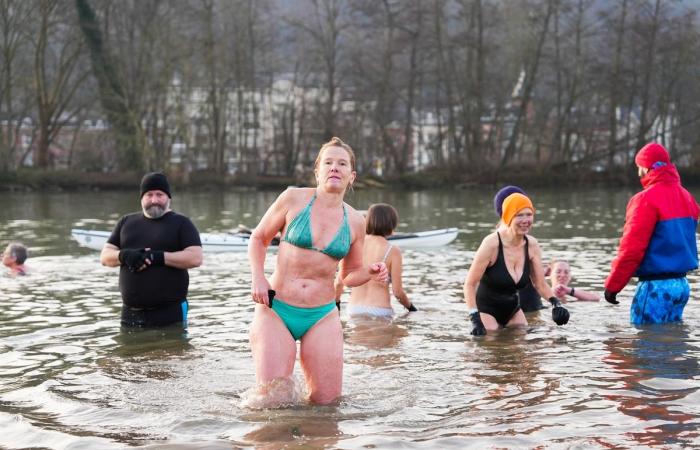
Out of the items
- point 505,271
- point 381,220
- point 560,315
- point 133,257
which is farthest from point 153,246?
point 560,315

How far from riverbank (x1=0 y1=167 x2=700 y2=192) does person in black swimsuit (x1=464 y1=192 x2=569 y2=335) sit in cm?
4442

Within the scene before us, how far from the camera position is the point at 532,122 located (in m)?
63.3

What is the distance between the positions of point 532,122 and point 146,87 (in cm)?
2423

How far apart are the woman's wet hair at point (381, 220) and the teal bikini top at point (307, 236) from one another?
405 centimetres

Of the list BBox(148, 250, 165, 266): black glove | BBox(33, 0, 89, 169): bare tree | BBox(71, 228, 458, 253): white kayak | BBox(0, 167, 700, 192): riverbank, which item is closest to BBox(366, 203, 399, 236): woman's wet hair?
BBox(148, 250, 165, 266): black glove

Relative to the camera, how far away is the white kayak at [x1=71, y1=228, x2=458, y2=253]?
2116cm

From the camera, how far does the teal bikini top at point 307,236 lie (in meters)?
6.86

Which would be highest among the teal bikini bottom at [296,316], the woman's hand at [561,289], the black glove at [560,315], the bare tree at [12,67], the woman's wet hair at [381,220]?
the bare tree at [12,67]

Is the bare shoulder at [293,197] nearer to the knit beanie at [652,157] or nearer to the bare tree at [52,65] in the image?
the knit beanie at [652,157]

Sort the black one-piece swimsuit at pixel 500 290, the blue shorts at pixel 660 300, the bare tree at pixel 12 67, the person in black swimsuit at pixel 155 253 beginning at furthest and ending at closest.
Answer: the bare tree at pixel 12 67, the blue shorts at pixel 660 300, the black one-piece swimsuit at pixel 500 290, the person in black swimsuit at pixel 155 253

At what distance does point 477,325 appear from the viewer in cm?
958

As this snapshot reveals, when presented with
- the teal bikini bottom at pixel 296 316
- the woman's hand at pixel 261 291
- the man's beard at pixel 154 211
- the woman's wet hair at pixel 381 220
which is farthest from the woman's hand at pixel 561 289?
the woman's hand at pixel 261 291

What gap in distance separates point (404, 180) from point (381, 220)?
155 feet

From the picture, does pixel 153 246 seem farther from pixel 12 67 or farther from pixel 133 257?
pixel 12 67
